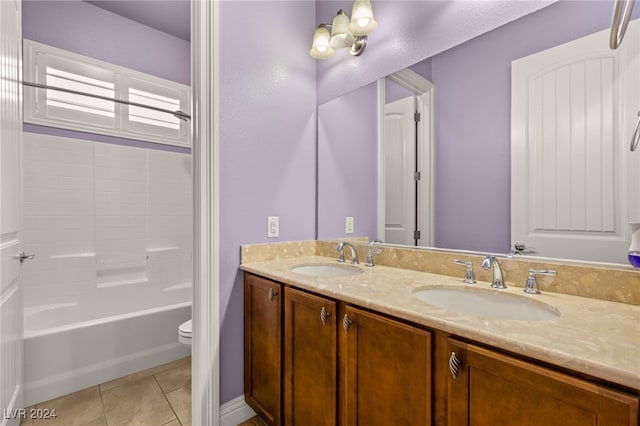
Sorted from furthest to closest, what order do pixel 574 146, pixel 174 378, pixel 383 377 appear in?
1. pixel 174 378
2. pixel 574 146
3. pixel 383 377

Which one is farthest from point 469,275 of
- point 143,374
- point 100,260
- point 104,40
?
point 104,40

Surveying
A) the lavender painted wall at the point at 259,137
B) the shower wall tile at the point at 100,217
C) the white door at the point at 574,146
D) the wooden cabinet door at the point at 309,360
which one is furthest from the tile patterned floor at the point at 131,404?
the white door at the point at 574,146

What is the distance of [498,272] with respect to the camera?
111 cm

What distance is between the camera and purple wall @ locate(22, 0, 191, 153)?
2.23 metres

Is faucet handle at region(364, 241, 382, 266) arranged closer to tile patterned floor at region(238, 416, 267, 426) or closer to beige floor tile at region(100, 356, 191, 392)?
tile patterned floor at region(238, 416, 267, 426)

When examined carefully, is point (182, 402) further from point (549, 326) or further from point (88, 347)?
point (549, 326)

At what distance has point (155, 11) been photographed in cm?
252

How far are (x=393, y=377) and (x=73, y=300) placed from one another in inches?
103

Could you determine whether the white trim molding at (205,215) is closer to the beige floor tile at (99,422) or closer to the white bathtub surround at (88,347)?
Answer: the beige floor tile at (99,422)

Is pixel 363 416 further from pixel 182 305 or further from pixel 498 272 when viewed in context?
pixel 182 305

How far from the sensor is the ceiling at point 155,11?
241 centimetres

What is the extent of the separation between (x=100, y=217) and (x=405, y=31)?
2.62 metres

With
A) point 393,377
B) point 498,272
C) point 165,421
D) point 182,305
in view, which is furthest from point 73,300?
point 498,272

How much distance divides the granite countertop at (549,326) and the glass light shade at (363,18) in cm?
125
